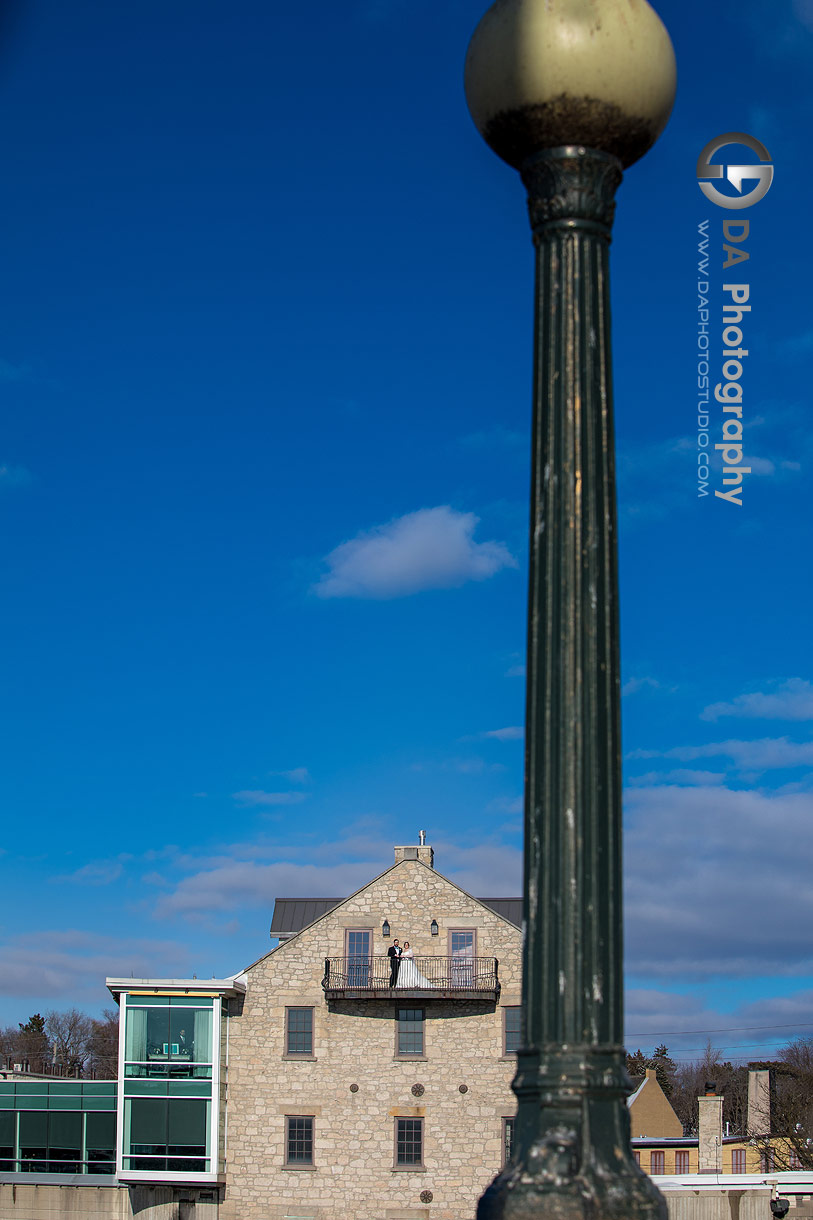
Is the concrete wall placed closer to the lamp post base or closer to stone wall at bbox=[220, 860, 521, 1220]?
stone wall at bbox=[220, 860, 521, 1220]

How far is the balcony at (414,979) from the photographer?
3659 cm

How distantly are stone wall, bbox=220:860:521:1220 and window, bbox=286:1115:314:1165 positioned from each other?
0.20 m

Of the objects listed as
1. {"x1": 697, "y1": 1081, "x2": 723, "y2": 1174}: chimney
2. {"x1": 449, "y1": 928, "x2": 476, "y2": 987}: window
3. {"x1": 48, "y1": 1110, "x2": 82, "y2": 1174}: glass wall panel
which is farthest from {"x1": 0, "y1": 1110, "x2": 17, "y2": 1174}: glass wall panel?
{"x1": 697, "y1": 1081, "x2": 723, "y2": 1174}: chimney

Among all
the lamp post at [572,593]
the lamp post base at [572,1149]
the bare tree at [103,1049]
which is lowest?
the bare tree at [103,1049]

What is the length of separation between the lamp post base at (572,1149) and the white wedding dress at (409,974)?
33.7 metres

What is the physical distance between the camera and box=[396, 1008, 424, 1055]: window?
36.8m

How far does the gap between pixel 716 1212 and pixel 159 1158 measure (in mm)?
15186

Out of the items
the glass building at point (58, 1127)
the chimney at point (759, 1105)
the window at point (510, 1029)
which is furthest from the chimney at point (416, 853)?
the chimney at point (759, 1105)

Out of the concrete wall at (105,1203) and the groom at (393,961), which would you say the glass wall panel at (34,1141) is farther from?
the groom at (393,961)

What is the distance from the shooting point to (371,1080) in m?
36.5

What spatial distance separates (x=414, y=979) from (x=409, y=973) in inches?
10.2

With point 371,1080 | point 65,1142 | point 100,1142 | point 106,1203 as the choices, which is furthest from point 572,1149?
point 65,1142

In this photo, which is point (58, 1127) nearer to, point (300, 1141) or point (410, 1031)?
point (300, 1141)

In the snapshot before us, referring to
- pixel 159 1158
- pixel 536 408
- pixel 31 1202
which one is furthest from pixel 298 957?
pixel 536 408
